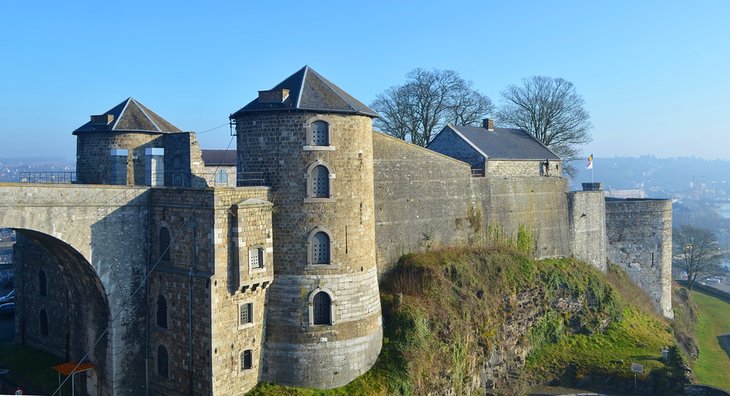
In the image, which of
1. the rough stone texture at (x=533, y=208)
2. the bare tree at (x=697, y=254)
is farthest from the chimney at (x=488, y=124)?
the bare tree at (x=697, y=254)

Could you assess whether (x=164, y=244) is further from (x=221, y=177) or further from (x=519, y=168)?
(x=519, y=168)

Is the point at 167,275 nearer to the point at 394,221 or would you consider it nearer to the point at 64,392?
the point at 64,392

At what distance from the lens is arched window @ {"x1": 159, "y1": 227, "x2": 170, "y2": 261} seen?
22.5 metres

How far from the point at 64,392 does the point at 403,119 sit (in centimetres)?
3257

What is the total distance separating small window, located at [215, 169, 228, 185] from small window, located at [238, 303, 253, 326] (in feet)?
37.8

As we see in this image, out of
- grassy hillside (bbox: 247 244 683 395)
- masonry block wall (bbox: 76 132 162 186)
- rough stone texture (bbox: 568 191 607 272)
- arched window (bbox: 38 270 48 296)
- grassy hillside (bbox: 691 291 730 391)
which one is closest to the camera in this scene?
grassy hillside (bbox: 247 244 683 395)

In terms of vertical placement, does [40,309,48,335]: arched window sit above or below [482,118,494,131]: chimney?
below

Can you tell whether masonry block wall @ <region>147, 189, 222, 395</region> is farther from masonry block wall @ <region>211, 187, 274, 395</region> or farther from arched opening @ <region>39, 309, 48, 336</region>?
arched opening @ <region>39, 309, 48, 336</region>

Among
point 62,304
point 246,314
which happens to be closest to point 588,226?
point 246,314

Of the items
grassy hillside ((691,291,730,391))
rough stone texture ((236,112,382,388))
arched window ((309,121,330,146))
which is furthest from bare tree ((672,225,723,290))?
arched window ((309,121,330,146))

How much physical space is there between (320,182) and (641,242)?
30.0 meters

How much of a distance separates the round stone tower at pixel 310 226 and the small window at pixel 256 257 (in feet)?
2.46

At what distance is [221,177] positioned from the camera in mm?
32344

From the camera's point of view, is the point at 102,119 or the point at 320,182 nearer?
the point at 320,182
